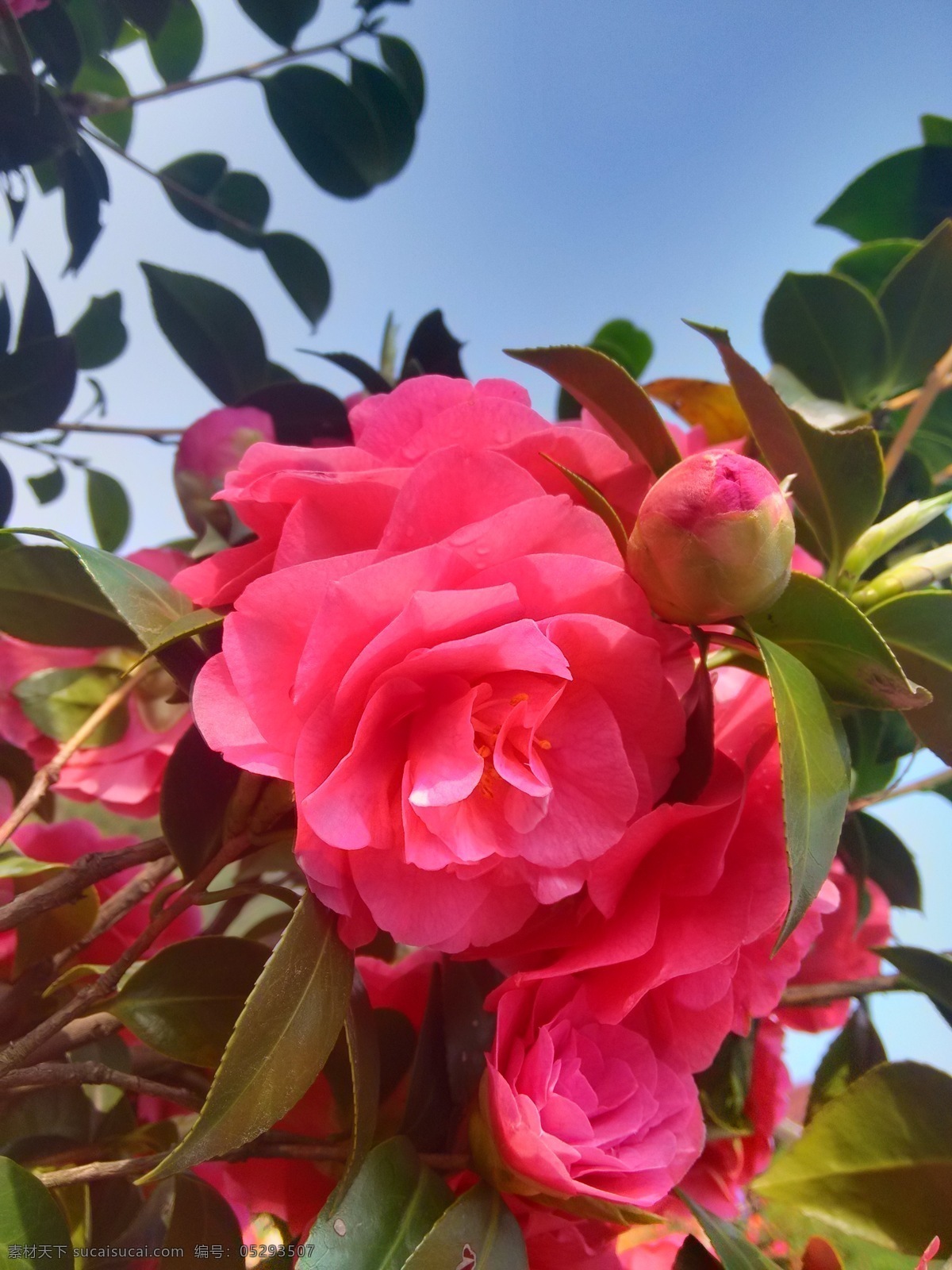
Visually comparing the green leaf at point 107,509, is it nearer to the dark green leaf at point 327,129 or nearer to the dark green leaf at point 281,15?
the dark green leaf at point 327,129

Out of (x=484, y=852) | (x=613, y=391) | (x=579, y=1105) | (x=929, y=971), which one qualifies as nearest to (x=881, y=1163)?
(x=929, y=971)

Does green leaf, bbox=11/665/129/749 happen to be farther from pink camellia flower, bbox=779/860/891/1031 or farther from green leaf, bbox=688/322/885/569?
pink camellia flower, bbox=779/860/891/1031

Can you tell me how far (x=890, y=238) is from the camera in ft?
2.58

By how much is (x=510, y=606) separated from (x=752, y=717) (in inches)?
Result: 6.6

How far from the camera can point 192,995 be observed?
0.42 metres

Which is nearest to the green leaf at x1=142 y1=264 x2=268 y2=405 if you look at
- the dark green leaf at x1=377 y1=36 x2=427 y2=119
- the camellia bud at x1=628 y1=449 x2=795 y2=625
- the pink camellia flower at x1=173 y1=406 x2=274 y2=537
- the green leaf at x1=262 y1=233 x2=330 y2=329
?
the pink camellia flower at x1=173 y1=406 x2=274 y2=537

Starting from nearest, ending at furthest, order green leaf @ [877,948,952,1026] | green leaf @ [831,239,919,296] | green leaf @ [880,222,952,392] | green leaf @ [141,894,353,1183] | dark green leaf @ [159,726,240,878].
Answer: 1. green leaf @ [141,894,353,1183]
2. dark green leaf @ [159,726,240,878]
3. green leaf @ [877,948,952,1026]
4. green leaf @ [880,222,952,392]
5. green leaf @ [831,239,919,296]

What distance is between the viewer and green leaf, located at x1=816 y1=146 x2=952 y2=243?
2.52 feet

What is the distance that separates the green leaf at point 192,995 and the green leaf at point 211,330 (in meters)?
0.43

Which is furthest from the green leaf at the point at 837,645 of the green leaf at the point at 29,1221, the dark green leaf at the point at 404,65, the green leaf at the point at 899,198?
the dark green leaf at the point at 404,65

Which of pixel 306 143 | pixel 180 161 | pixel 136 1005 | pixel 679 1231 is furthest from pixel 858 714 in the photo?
pixel 180 161

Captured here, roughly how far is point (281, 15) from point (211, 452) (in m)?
0.55

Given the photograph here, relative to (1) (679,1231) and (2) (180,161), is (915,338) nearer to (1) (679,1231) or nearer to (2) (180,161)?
(1) (679,1231)

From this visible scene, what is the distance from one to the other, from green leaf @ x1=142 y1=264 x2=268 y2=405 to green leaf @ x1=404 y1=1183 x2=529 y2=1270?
563 millimetres
